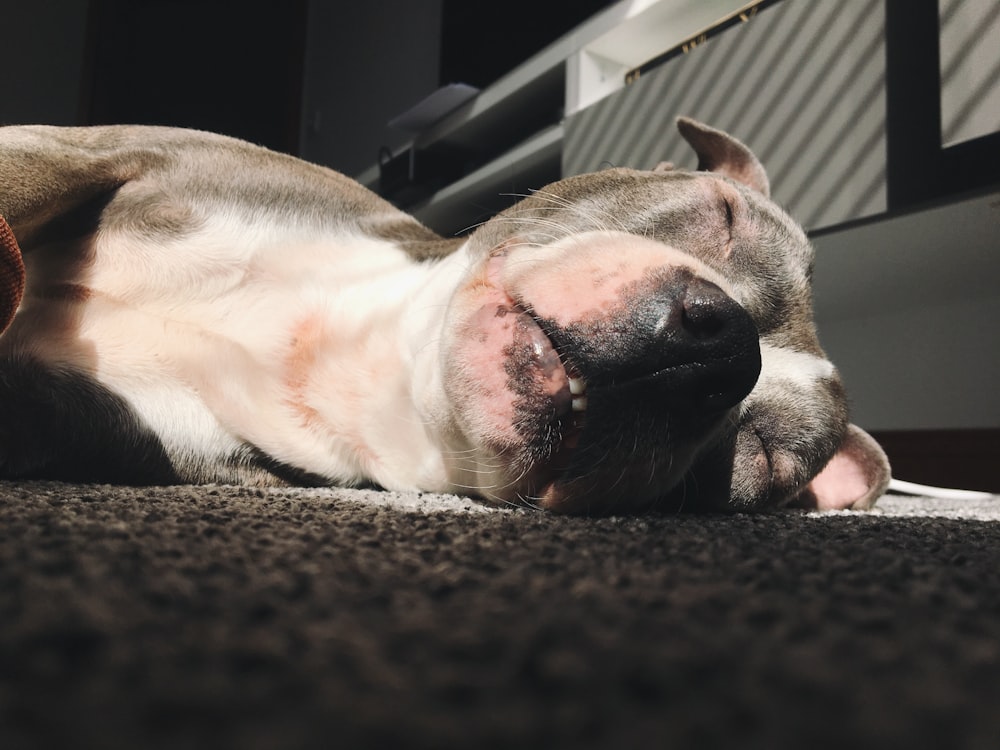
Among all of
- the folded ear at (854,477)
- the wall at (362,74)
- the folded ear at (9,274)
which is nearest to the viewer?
the folded ear at (9,274)

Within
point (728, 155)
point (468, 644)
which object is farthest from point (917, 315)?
point (468, 644)

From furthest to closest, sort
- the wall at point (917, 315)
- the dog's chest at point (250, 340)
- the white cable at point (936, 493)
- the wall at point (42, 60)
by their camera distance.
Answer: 1. the wall at point (42, 60)
2. the wall at point (917, 315)
3. the white cable at point (936, 493)
4. the dog's chest at point (250, 340)

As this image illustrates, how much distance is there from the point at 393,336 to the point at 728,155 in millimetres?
921

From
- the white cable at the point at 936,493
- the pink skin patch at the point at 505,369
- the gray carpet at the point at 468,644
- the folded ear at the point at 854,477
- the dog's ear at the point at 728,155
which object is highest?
the dog's ear at the point at 728,155

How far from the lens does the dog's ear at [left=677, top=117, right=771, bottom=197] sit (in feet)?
5.68

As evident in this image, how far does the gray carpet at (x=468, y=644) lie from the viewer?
263 mm

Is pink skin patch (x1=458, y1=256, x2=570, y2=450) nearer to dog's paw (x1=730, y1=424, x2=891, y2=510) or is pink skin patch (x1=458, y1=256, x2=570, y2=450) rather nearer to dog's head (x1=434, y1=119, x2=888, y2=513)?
dog's head (x1=434, y1=119, x2=888, y2=513)

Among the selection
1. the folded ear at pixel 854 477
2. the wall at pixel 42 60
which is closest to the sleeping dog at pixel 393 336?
the folded ear at pixel 854 477

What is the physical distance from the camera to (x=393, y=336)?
133 centimetres

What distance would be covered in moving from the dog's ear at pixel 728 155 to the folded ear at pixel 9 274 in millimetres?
1366

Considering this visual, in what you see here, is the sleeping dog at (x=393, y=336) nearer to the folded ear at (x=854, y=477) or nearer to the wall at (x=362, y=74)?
the folded ear at (x=854, y=477)

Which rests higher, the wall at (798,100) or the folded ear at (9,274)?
the wall at (798,100)

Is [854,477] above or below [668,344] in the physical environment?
below

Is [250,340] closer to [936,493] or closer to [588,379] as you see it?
[588,379]
